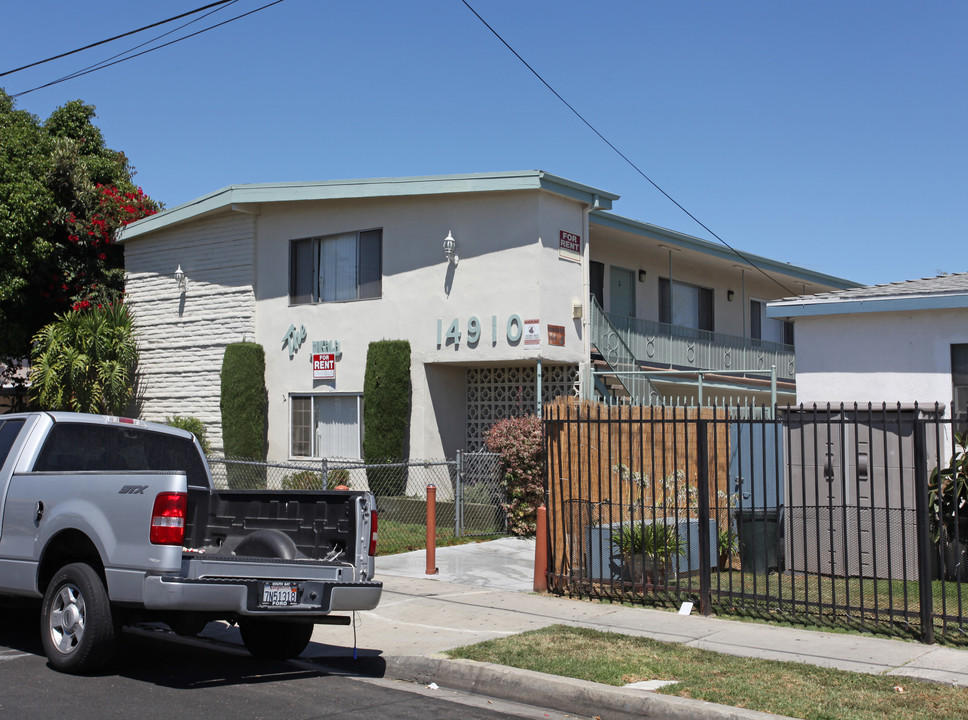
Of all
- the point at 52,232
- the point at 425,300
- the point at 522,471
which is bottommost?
the point at 522,471

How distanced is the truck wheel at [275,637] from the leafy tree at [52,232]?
16.6m

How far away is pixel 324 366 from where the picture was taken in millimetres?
19281

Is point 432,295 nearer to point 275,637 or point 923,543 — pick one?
point 275,637

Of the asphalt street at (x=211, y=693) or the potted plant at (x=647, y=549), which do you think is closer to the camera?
the asphalt street at (x=211, y=693)

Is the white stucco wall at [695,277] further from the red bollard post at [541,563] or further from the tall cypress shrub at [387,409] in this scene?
the red bollard post at [541,563]

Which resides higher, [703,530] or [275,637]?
[703,530]

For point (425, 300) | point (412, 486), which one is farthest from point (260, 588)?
point (425, 300)

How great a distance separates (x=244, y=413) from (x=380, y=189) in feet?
17.3

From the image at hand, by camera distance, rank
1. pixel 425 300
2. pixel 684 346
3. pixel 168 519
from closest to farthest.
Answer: pixel 168 519
pixel 425 300
pixel 684 346

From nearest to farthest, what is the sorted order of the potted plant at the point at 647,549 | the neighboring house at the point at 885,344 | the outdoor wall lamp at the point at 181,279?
the potted plant at the point at 647,549, the neighboring house at the point at 885,344, the outdoor wall lamp at the point at 181,279

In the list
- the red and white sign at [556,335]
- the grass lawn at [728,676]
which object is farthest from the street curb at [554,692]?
the red and white sign at [556,335]

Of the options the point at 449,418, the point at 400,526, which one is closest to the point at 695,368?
the point at 449,418

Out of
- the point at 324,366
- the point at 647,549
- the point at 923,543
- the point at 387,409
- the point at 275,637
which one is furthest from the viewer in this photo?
the point at 324,366

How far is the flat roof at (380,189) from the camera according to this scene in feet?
55.2
